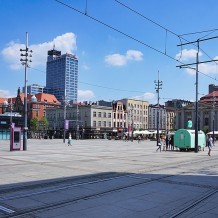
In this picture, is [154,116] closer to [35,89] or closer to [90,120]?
[90,120]

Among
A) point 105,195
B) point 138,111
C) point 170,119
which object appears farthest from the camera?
point 170,119

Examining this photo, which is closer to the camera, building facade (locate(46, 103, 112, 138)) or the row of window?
building facade (locate(46, 103, 112, 138))

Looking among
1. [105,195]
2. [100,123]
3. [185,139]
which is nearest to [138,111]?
[100,123]

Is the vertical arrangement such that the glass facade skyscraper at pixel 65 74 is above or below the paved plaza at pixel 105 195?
above

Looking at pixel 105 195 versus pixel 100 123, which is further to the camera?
pixel 100 123

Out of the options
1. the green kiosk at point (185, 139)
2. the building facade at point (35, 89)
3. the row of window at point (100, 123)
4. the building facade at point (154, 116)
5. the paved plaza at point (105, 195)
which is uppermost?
the building facade at point (35, 89)

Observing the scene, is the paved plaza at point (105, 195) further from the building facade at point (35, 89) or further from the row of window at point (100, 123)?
the building facade at point (35, 89)

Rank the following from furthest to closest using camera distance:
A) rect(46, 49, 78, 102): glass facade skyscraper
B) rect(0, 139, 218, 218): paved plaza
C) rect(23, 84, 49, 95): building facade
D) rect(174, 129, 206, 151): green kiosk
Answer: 1. rect(23, 84, 49, 95): building facade
2. rect(46, 49, 78, 102): glass facade skyscraper
3. rect(174, 129, 206, 151): green kiosk
4. rect(0, 139, 218, 218): paved plaza

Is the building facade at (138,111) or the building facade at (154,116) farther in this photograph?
→ the building facade at (154,116)

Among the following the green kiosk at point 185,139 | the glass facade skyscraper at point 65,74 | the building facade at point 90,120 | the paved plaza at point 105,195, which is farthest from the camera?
the building facade at point 90,120

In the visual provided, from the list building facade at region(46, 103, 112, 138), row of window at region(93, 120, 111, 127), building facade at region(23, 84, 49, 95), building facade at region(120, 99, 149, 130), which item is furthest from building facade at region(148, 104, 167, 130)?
building facade at region(23, 84, 49, 95)

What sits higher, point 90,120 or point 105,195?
point 90,120

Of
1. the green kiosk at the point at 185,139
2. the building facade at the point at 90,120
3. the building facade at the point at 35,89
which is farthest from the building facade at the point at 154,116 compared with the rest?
the green kiosk at the point at 185,139

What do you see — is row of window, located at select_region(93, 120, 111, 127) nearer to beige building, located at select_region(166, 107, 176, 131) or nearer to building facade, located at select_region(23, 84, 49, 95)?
building facade, located at select_region(23, 84, 49, 95)
